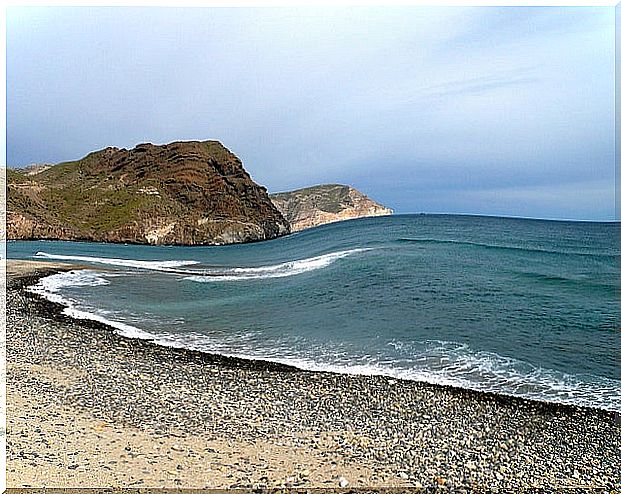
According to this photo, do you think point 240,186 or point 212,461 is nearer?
point 212,461

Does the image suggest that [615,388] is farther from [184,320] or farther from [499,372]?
[184,320]

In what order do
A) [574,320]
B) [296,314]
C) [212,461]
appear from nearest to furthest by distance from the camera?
[212,461] → [574,320] → [296,314]

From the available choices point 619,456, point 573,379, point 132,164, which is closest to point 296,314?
point 573,379

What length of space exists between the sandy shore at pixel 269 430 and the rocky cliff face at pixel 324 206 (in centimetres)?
14906

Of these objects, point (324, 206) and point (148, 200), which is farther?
point (324, 206)

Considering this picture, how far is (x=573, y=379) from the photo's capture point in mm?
11305

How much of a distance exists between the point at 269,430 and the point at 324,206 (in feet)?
560

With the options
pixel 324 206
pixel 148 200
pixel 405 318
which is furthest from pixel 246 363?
pixel 324 206

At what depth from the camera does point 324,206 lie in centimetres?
17762

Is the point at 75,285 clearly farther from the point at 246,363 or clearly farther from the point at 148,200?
the point at 148,200

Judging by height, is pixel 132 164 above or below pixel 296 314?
above

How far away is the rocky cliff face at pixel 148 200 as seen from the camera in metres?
95.6

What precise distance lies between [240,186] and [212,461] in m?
113

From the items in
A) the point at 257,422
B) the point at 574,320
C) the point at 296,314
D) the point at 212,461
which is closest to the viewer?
the point at 212,461
